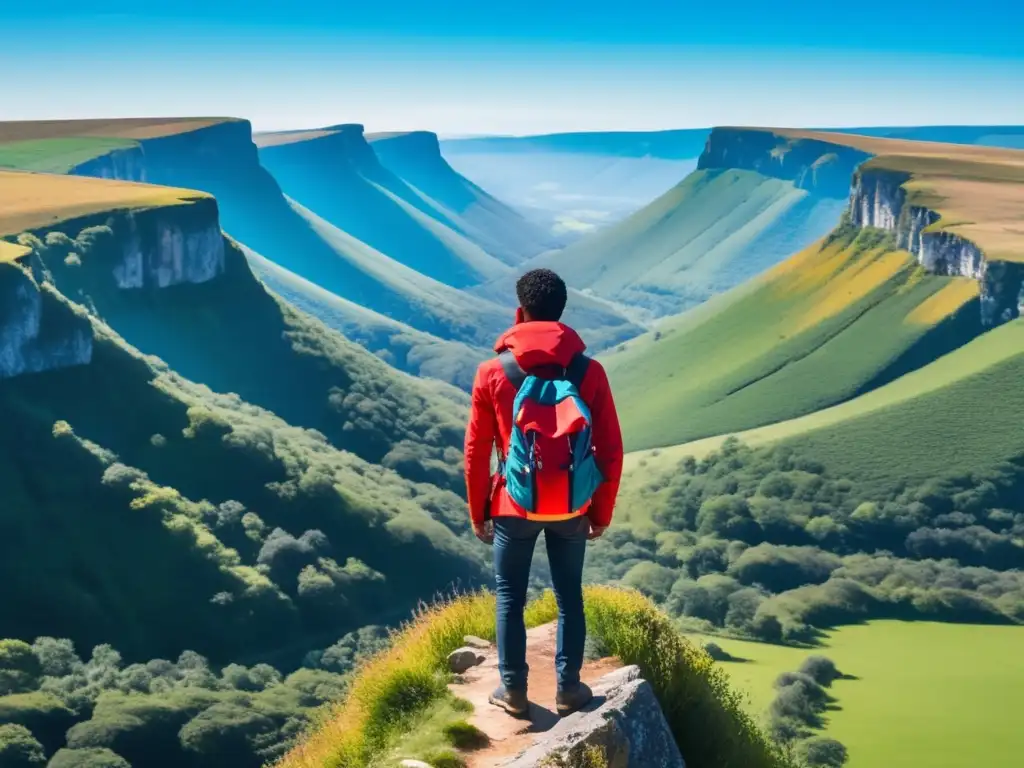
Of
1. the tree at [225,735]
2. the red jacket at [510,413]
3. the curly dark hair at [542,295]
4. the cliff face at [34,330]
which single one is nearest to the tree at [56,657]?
the tree at [225,735]

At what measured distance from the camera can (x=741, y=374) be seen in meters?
153

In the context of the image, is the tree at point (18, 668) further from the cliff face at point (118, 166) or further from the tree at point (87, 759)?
the cliff face at point (118, 166)

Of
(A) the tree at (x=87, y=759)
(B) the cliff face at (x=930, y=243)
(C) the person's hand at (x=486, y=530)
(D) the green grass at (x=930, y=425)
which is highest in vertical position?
(B) the cliff face at (x=930, y=243)

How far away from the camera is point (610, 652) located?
480 inches

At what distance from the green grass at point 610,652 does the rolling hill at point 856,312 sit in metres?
125

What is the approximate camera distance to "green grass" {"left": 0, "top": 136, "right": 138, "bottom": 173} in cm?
15738

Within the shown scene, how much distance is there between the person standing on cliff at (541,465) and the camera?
9820 millimetres

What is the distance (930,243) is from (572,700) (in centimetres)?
14427

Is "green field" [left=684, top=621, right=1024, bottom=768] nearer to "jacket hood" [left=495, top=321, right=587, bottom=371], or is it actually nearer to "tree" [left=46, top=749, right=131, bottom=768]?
"tree" [left=46, top=749, right=131, bottom=768]

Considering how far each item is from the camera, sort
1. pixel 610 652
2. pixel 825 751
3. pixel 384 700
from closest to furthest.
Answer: pixel 384 700
pixel 610 652
pixel 825 751

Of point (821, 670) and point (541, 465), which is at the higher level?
point (541, 465)

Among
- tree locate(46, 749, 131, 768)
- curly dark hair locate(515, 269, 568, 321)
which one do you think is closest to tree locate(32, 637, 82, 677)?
tree locate(46, 749, 131, 768)

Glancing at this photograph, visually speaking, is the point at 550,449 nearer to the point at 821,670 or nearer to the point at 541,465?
the point at 541,465

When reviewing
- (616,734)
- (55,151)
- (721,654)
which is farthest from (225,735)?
(55,151)
